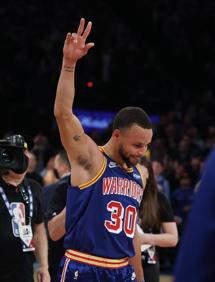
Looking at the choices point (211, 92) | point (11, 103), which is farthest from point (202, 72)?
point (11, 103)

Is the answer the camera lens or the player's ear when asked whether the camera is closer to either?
the camera lens

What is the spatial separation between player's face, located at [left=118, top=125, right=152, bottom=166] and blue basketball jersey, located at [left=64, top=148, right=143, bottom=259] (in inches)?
4.5

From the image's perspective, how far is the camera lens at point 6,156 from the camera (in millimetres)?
5652

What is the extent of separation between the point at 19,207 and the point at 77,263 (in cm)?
99

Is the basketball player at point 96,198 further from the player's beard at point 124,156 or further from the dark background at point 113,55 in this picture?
the dark background at point 113,55

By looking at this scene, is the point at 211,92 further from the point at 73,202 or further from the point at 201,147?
the point at 73,202

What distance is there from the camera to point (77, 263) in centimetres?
502

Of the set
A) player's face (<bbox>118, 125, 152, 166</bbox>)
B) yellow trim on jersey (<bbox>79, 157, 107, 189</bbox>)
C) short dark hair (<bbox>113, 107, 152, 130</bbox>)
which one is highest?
short dark hair (<bbox>113, 107, 152, 130</bbox>)

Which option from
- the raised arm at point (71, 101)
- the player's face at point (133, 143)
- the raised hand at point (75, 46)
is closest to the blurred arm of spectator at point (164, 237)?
the player's face at point (133, 143)

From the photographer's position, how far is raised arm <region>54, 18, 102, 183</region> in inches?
189

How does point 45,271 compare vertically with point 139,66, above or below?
below

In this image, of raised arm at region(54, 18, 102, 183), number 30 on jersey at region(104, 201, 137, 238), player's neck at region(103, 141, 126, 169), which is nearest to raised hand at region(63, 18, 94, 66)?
raised arm at region(54, 18, 102, 183)

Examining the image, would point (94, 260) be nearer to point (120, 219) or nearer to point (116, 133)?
point (120, 219)

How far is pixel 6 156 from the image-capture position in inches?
→ 224
